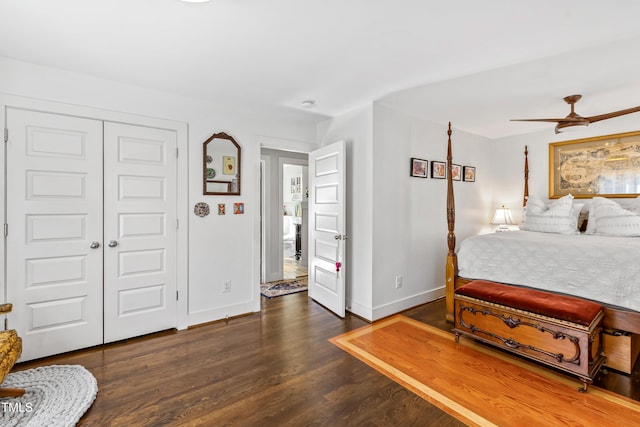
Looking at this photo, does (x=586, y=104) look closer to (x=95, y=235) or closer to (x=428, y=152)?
(x=428, y=152)

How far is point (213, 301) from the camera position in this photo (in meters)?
3.30

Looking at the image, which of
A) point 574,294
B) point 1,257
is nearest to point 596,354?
point 574,294

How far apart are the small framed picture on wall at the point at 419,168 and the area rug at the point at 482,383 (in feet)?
5.98

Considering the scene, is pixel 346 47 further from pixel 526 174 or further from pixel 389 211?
pixel 526 174

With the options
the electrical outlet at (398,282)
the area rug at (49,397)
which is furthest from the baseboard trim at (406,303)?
the area rug at (49,397)

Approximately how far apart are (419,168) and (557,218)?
5.75 feet

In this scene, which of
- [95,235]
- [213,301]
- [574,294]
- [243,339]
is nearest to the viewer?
[574,294]

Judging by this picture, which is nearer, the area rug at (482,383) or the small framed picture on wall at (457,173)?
the area rug at (482,383)

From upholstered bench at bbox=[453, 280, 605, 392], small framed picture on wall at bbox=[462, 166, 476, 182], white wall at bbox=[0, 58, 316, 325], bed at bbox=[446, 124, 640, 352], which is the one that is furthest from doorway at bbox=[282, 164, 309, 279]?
upholstered bench at bbox=[453, 280, 605, 392]

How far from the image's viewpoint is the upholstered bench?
2107mm

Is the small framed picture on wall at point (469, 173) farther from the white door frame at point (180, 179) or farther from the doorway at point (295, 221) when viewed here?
the white door frame at point (180, 179)

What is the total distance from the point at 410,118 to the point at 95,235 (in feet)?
11.4

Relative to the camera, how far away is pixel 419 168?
376 centimetres

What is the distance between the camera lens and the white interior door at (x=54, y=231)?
2.40 m
